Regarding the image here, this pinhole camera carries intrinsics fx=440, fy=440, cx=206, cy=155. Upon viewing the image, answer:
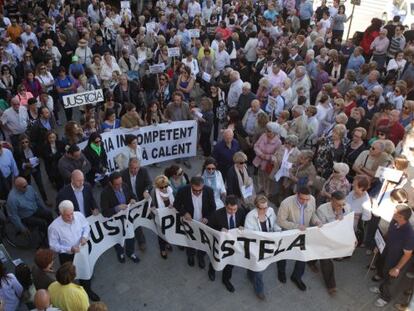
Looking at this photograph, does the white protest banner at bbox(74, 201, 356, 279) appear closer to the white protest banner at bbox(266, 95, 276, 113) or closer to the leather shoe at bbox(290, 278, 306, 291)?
the leather shoe at bbox(290, 278, 306, 291)

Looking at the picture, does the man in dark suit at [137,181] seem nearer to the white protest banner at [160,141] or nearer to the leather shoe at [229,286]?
the white protest banner at [160,141]

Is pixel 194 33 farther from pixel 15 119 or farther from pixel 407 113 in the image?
pixel 407 113

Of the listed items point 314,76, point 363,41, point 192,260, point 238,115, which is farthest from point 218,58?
point 192,260

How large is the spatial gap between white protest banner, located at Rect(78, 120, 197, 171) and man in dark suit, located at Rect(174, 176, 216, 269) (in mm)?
2581

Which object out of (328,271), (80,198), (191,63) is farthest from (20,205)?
(191,63)

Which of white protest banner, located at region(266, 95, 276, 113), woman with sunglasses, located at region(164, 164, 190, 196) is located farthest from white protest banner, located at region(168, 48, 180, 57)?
woman with sunglasses, located at region(164, 164, 190, 196)

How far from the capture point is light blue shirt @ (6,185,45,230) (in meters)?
6.63

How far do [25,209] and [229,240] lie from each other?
10.5ft

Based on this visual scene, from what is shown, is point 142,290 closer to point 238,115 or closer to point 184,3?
point 238,115

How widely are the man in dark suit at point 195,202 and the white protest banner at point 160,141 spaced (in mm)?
2581

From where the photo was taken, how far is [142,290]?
21.5 feet

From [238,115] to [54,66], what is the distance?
17.9ft

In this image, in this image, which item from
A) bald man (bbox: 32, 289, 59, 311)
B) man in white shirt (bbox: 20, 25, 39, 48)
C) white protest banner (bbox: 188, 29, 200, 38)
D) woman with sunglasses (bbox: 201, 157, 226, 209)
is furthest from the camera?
white protest banner (bbox: 188, 29, 200, 38)

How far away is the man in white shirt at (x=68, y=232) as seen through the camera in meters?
5.63
